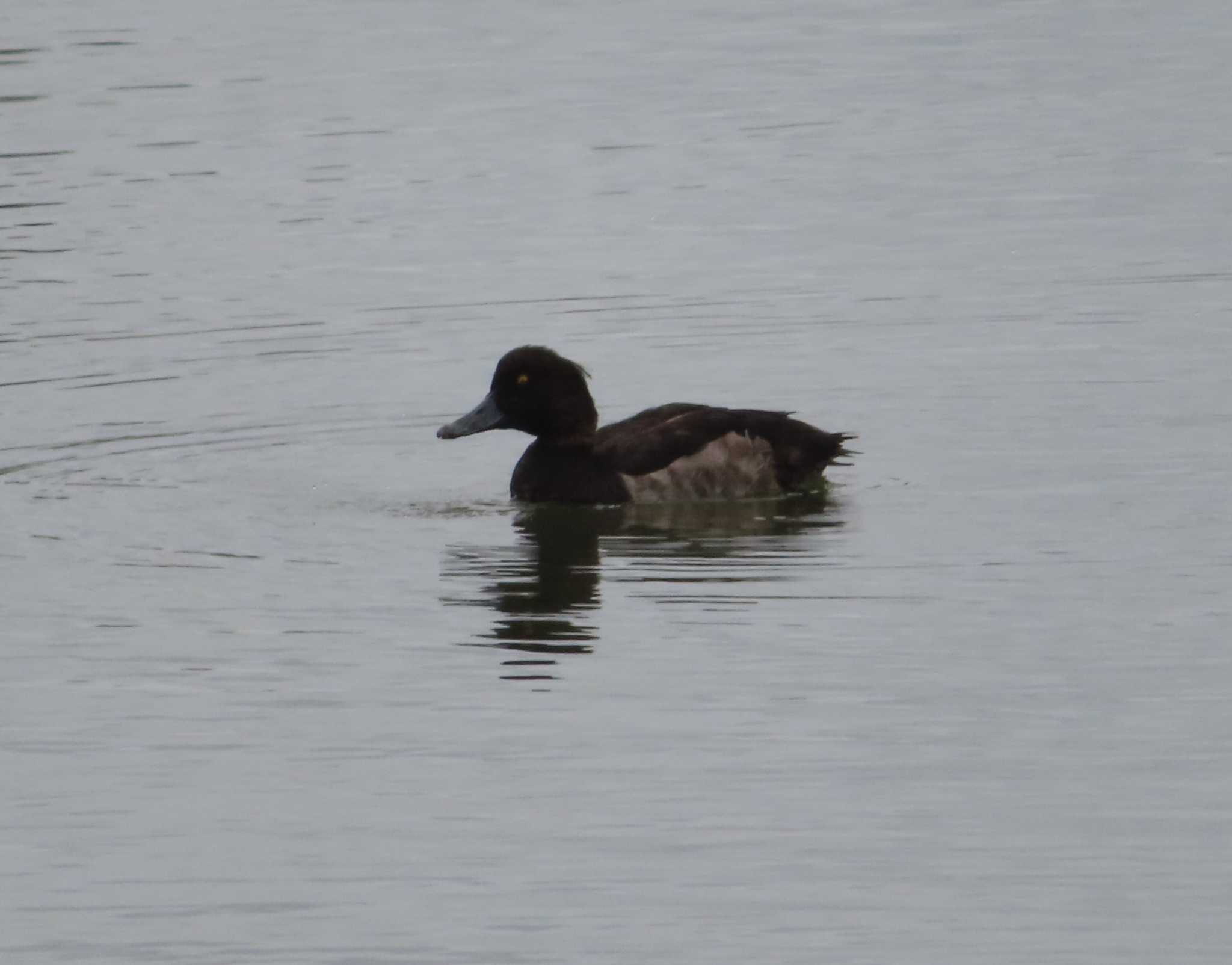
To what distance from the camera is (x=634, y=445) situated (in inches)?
610

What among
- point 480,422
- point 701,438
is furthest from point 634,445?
point 480,422

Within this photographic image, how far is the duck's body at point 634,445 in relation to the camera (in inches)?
609

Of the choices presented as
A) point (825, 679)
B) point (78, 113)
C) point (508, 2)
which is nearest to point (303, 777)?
point (825, 679)

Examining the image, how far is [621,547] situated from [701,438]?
121 centimetres

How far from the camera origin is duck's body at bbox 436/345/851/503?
609 inches

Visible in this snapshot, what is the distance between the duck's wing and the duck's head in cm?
20

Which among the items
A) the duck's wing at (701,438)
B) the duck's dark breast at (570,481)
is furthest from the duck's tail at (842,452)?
the duck's dark breast at (570,481)

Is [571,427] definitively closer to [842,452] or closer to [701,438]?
[701,438]

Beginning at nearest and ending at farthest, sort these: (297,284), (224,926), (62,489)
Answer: (224,926) < (62,489) < (297,284)

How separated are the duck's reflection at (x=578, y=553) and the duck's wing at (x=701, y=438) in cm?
22

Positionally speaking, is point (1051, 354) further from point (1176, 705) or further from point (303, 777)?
point (303, 777)

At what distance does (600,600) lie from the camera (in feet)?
43.2

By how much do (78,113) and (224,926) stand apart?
76.4 ft

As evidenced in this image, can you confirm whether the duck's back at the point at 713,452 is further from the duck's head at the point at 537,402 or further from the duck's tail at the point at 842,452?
the duck's head at the point at 537,402
